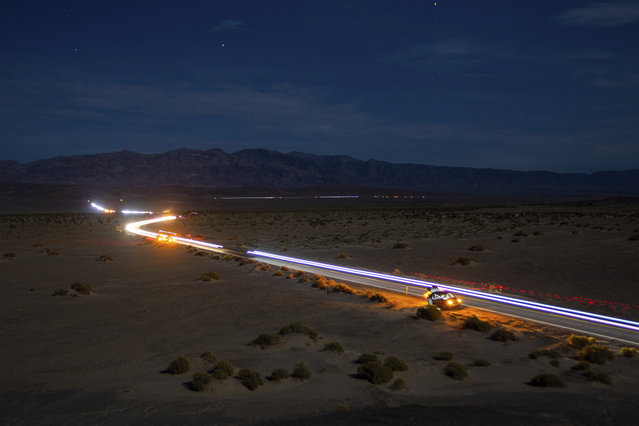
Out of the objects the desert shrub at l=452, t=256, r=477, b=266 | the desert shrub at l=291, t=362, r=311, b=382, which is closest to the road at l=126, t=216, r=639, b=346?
the desert shrub at l=452, t=256, r=477, b=266

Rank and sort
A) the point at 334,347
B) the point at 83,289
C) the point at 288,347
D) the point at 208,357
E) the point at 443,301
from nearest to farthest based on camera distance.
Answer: the point at 208,357 → the point at 334,347 → the point at 288,347 → the point at 443,301 → the point at 83,289

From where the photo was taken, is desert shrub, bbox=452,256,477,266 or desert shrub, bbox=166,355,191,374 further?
desert shrub, bbox=452,256,477,266

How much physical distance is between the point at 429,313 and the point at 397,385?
6175 mm

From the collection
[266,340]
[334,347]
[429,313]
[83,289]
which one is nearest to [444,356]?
[334,347]

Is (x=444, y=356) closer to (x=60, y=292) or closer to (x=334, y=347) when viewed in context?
(x=334, y=347)

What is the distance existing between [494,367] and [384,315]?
563 centimetres

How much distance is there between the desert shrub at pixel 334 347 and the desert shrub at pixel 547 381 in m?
4.60

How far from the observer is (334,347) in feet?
42.4

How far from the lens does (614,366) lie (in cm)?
1133

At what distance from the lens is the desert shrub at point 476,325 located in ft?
48.1

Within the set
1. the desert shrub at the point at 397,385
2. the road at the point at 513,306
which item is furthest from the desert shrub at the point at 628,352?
the desert shrub at the point at 397,385

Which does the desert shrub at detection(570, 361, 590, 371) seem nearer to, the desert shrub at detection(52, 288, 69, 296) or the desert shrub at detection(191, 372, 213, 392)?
the desert shrub at detection(191, 372, 213, 392)

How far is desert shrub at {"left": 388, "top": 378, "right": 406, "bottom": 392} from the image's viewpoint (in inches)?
402

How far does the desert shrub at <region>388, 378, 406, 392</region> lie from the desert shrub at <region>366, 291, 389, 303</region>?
8646 millimetres
